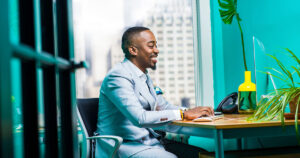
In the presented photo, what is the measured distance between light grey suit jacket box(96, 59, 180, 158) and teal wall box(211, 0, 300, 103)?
1.31 meters

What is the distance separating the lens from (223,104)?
271cm

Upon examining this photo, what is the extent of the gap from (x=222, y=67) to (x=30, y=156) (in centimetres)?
292

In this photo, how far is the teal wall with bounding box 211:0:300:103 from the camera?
8.67 ft

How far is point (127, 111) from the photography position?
5.83 feet

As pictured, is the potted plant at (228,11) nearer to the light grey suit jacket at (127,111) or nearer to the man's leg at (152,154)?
the light grey suit jacket at (127,111)

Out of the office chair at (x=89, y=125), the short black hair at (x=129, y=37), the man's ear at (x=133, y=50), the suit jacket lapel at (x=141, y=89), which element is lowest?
the office chair at (x=89, y=125)

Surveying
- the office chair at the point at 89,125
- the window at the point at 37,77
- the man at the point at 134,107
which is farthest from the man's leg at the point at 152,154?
the window at the point at 37,77

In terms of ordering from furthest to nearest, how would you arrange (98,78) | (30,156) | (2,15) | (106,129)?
(98,78) < (106,129) < (30,156) < (2,15)

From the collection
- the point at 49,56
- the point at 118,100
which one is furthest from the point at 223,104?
the point at 49,56

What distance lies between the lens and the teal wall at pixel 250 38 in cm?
266

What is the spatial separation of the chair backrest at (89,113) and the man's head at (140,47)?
1.28ft

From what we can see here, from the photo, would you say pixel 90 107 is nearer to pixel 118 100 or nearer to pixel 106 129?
pixel 106 129

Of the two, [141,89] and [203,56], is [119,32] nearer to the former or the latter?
[203,56]

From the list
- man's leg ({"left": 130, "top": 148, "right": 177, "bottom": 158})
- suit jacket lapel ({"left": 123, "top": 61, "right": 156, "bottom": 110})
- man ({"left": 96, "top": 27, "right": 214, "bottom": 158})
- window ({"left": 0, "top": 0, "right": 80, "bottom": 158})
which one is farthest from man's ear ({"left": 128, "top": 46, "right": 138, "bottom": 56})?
window ({"left": 0, "top": 0, "right": 80, "bottom": 158})
